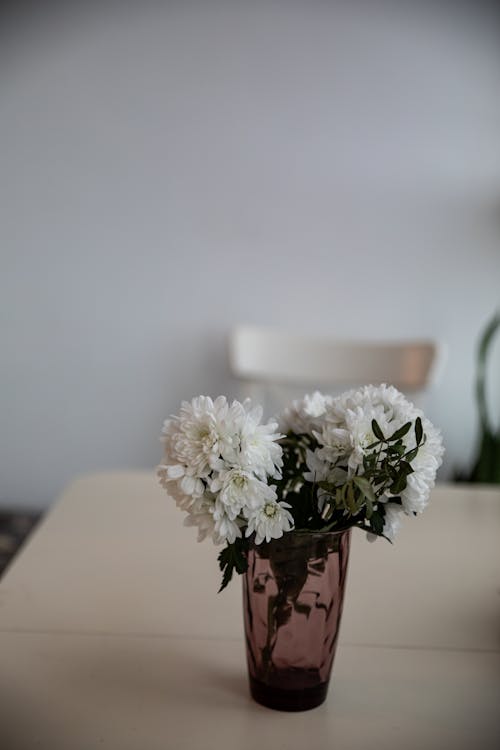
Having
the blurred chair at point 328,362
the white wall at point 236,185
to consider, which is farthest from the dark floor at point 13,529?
the blurred chair at point 328,362

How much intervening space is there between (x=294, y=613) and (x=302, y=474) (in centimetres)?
14

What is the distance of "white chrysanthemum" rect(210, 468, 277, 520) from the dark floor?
1410 millimetres

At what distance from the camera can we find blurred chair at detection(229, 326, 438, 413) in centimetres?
233

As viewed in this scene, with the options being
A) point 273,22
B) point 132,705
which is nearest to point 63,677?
point 132,705

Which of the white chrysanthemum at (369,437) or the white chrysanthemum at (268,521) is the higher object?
the white chrysanthemum at (369,437)

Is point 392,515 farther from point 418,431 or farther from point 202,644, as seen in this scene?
point 202,644

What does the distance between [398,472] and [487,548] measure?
602 millimetres

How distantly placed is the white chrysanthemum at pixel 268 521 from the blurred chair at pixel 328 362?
1522mm

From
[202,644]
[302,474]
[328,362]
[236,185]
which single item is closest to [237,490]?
[302,474]

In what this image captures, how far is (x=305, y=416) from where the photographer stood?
3.19 ft

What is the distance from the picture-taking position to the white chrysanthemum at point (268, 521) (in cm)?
79

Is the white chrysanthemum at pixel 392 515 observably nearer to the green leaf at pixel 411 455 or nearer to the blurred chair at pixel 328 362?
the green leaf at pixel 411 455

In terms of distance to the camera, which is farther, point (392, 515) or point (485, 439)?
point (485, 439)

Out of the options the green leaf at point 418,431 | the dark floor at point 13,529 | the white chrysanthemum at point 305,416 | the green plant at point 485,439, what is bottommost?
the dark floor at point 13,529
